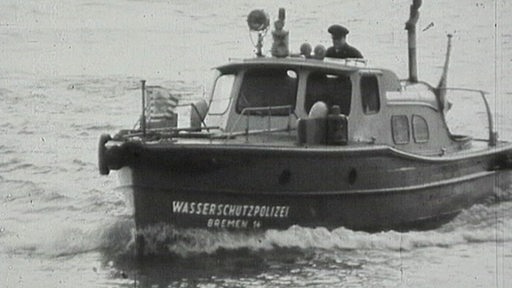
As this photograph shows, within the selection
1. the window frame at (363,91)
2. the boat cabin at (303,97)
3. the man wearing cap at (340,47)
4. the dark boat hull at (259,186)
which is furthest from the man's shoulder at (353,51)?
the dark boat hull at (259,186)

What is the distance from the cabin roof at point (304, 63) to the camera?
1287 cm

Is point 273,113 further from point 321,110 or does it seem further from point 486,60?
point 486,60

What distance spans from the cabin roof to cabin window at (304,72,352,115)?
0.50 ft

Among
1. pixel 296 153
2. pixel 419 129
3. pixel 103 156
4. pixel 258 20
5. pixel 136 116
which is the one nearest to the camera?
pixel 103 156

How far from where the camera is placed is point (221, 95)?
13477 mm

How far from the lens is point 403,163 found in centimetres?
1262

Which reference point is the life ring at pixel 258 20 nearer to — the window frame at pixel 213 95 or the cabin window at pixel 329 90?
the window frame at pixel 213 95

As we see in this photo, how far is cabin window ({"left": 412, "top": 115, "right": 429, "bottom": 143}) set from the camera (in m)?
13.9

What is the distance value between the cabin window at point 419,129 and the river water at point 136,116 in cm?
124

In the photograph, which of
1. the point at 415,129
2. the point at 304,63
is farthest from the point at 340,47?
the point at 415,129

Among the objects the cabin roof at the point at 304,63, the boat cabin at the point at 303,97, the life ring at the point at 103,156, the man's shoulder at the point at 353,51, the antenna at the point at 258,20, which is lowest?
the life ring at the point at 103,156

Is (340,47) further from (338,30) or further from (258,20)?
(258,20)

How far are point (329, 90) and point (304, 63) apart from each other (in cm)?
49

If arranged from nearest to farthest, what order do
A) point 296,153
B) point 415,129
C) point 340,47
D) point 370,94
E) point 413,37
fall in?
1. point 296,153
2. point 370,94
3. point 415,129
4. point 340,47
5. point 413,37
